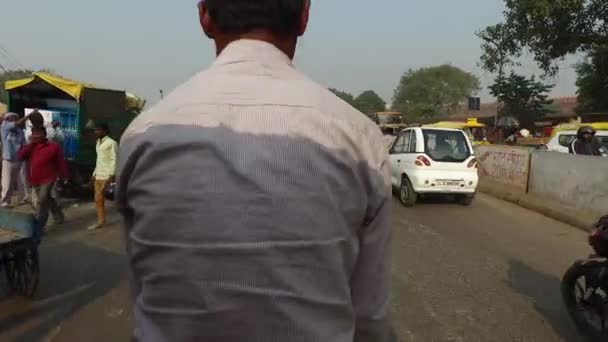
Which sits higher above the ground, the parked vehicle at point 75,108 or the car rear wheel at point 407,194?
the parked vehicle at point 75,108

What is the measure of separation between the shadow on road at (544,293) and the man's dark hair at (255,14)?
13.0 ft

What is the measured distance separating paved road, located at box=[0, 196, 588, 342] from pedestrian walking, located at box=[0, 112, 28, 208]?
230 centimetres

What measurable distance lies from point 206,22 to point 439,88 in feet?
238

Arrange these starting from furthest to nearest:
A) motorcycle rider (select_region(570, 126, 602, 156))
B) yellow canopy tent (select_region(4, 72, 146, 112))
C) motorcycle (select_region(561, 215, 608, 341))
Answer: yellow canopy tent (select_region(4, 72, 146, 112)), motorcycle rider (select_region(570, 126, 602, 156)), motorcycle (select_region(561, 215, 608, 341))

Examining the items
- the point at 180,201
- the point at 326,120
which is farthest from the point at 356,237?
the point at 180,201

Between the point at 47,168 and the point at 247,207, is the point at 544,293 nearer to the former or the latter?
the point at 247,207

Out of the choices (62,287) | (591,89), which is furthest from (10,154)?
(591,89)

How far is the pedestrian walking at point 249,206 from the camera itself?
1.11m

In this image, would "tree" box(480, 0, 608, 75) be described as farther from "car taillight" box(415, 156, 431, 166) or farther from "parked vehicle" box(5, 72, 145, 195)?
"parked vehicle" box(5, 72, 145, 195)

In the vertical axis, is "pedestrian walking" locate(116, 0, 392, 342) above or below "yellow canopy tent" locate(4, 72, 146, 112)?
below

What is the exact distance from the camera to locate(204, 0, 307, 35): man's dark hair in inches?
50.0

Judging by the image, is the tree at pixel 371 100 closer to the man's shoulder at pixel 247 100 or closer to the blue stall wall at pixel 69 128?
the blue stall wall at pixel 69 128

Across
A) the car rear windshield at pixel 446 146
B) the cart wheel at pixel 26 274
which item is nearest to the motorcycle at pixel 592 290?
the cart wheel at pixel 26 274

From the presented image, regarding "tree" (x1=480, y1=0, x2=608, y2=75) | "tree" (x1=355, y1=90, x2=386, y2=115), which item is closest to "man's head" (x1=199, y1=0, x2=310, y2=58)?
"tree" (x1=480, y1=0, x2=608, y2=75)
